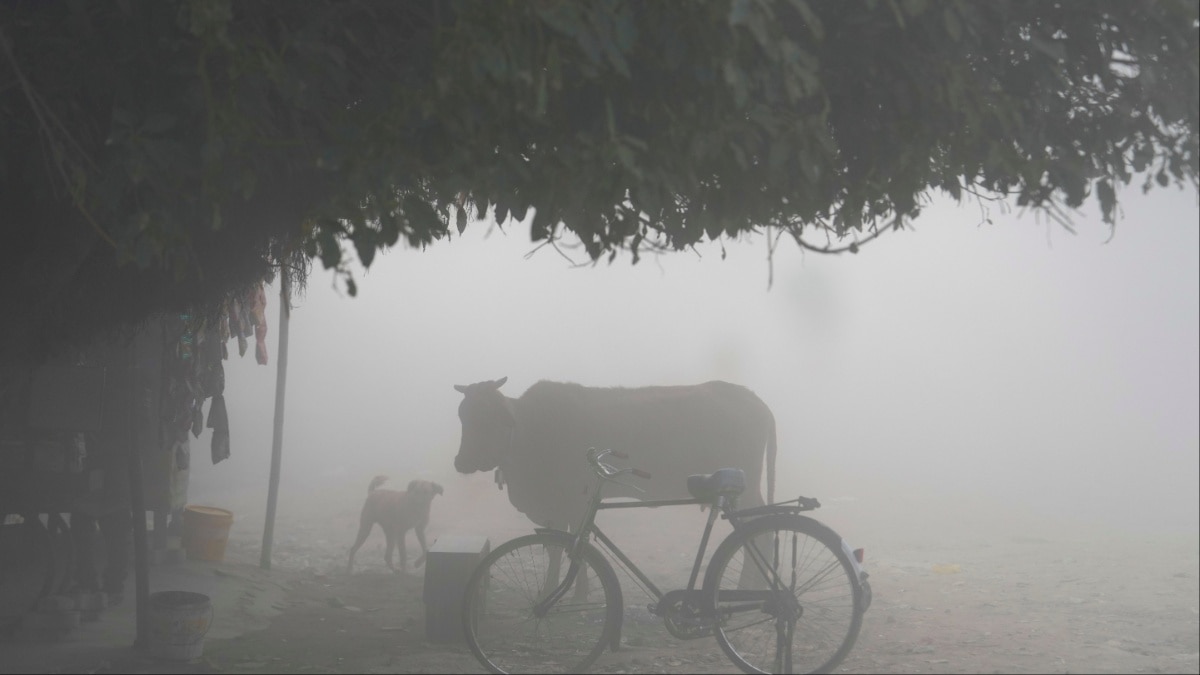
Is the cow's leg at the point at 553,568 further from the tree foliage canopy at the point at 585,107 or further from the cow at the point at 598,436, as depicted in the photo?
the cow at the point at 598,436

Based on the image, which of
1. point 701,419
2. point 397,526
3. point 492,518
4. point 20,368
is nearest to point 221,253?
point 20,368

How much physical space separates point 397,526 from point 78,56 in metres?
7.54

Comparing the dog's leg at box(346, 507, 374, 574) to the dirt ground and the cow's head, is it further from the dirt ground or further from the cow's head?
the cow's head

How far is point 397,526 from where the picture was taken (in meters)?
10.4

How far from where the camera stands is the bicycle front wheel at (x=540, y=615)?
5.30 meters

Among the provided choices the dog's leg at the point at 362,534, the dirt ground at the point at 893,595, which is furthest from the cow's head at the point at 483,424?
the dog's leg at the point at 362,534

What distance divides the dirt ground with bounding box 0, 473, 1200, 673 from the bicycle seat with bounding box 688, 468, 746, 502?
1348 mm

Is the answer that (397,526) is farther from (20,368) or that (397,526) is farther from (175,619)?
(20,368)

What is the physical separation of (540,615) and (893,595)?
14.8 feet

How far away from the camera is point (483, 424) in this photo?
844 cm

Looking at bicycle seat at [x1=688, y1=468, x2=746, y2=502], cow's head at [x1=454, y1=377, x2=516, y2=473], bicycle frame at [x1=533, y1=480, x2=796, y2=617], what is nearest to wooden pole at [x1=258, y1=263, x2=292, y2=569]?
cow's head at [x1=454, y1=377, x2=516, y2=473]

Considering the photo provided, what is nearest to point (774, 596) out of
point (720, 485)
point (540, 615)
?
point (720, 485)

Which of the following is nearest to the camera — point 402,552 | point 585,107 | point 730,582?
point 585,107

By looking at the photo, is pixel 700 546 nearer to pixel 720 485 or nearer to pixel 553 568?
pixel 720 485
